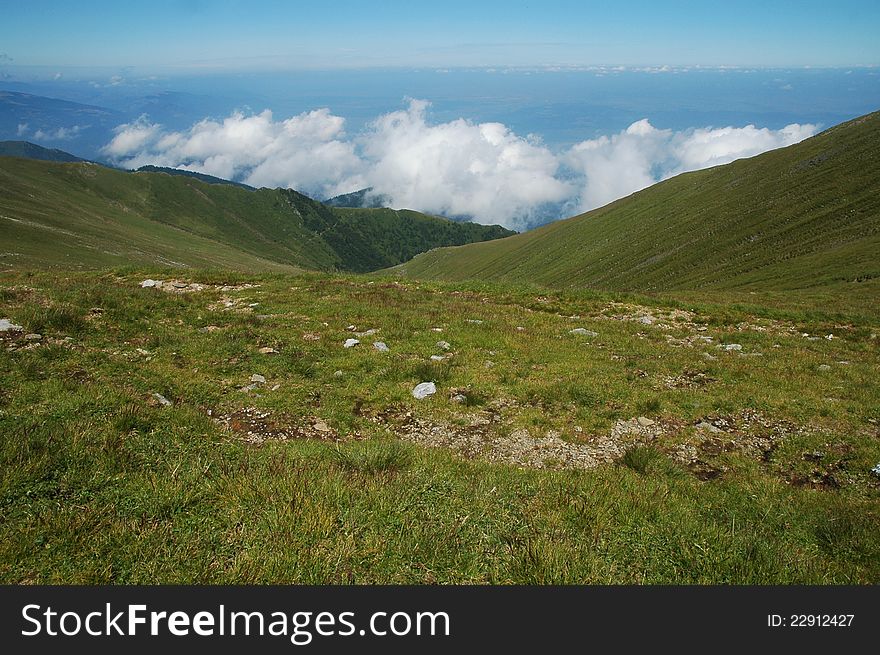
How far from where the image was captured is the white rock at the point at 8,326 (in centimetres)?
1209

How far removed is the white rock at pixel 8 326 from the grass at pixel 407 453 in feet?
0.93

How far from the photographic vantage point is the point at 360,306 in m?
20.4

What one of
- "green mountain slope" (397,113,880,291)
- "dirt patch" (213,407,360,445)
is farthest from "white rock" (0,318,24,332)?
"green mountain slope" (397,113,880,291)

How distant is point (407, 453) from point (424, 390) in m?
4.22

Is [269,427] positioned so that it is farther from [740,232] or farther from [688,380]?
[740,232]

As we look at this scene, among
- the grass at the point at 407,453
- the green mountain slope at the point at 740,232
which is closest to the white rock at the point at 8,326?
the grass at the point at 407,453

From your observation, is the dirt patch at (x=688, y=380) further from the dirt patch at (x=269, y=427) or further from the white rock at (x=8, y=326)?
the white rock at (x=8, y=326)

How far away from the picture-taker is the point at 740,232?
7431cm

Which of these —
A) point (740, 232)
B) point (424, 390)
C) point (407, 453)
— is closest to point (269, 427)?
point (407, 453)

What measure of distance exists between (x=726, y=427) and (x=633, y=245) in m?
91.5

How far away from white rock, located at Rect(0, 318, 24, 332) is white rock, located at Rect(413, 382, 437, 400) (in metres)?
11.3

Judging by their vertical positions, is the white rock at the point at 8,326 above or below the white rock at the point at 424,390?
above

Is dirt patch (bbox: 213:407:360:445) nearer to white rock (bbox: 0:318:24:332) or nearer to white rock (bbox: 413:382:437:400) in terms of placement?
white rock (bbox: 413:382:437:400)

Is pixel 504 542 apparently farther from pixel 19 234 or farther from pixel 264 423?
pixel 19 234
